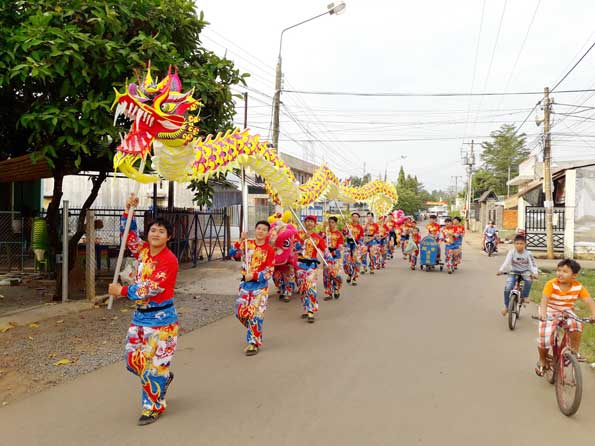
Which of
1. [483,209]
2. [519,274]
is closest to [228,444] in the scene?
[519,274]

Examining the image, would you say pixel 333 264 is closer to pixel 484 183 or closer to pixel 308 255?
pixel 308 255

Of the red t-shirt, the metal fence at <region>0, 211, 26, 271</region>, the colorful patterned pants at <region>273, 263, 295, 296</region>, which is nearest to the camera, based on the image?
the red t-shirt

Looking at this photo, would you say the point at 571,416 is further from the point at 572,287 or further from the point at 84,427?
the point at 84,427

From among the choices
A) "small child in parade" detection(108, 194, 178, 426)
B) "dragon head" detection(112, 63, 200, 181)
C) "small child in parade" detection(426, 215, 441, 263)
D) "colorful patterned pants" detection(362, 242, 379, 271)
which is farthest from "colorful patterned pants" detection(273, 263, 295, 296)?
"small child in parade" detection(426, 215, 441, 263)

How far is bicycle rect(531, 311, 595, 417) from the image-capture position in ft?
12.7

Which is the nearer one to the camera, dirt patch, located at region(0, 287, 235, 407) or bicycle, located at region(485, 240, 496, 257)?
dirt patch, located at region(0, 287, 235, 407)

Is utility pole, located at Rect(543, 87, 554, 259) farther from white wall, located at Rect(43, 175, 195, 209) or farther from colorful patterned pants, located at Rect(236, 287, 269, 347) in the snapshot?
colorful patterned pants, located at Rect(236, 287, 269, 347)

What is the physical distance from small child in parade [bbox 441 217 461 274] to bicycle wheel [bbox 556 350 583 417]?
1012cm

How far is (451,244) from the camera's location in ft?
46.9

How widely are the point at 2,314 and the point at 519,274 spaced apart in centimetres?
788

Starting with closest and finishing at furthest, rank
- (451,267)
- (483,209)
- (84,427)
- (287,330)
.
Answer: (84,427), (287,330), (451,267), (483,209)

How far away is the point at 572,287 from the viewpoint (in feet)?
15.0

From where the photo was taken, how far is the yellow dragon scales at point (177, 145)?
447 cm

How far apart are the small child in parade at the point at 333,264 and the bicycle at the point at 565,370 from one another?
513 centimetres
